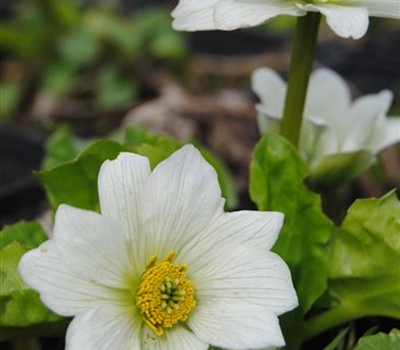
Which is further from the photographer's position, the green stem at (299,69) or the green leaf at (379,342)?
the green stem at (299,69)

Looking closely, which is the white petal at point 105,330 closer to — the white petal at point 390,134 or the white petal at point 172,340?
the white petal at point 172,340

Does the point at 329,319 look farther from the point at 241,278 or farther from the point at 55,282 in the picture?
the point at 55,282

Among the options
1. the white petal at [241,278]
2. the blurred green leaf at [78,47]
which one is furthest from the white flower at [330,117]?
the blurred green leaf at [78,47]

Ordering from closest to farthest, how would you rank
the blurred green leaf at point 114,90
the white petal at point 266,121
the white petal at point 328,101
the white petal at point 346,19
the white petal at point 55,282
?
the white petal at point 55,282
the white petal at point 346,19
the white petal at point 266,121
the white petal at point 328,101
the blurred green leaf at point 114,90

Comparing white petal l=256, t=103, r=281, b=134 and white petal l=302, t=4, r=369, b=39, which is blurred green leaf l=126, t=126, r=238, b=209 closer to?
white petal l=256, t=103, r=281, b=134

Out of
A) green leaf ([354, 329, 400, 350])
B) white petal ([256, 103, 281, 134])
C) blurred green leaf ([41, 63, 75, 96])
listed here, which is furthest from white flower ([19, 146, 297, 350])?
blurred green leaf ([41, 63, 75, 96])

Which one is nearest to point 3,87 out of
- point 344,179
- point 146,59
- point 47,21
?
point 47,21
